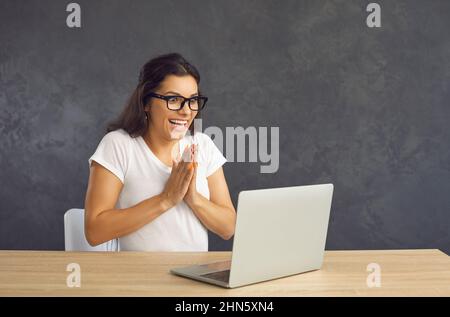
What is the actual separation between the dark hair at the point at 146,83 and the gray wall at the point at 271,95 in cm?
141

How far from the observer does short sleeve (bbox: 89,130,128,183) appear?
89.6 inches

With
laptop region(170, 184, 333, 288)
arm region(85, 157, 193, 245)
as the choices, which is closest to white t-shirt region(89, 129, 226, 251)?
arm region(85, 157, 193, 245)

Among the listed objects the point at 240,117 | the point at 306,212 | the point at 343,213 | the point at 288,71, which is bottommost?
the point at 343,213

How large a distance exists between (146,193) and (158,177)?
0.07 meters

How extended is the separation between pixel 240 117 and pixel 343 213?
2.85ft

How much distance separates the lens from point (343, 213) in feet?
12.8

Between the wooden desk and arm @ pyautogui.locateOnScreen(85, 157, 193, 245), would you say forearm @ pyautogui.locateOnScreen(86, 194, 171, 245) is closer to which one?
arm @ pyautogui.locateOnScreen(85, 157, 193, 245)

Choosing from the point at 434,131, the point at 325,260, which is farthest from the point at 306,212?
the point at 434,131

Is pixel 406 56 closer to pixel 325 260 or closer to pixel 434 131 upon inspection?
pixel 434 131

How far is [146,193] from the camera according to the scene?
2338 millimetres

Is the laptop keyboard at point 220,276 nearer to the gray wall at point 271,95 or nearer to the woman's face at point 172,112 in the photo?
the woman's face at point 172,112

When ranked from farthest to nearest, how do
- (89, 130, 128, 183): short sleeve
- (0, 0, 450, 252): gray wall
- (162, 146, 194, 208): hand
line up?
(0, 0, 450, 252): gray wall, (89, 130, 128, 183): short sleeve, (162, 146, 194, 208): hand
